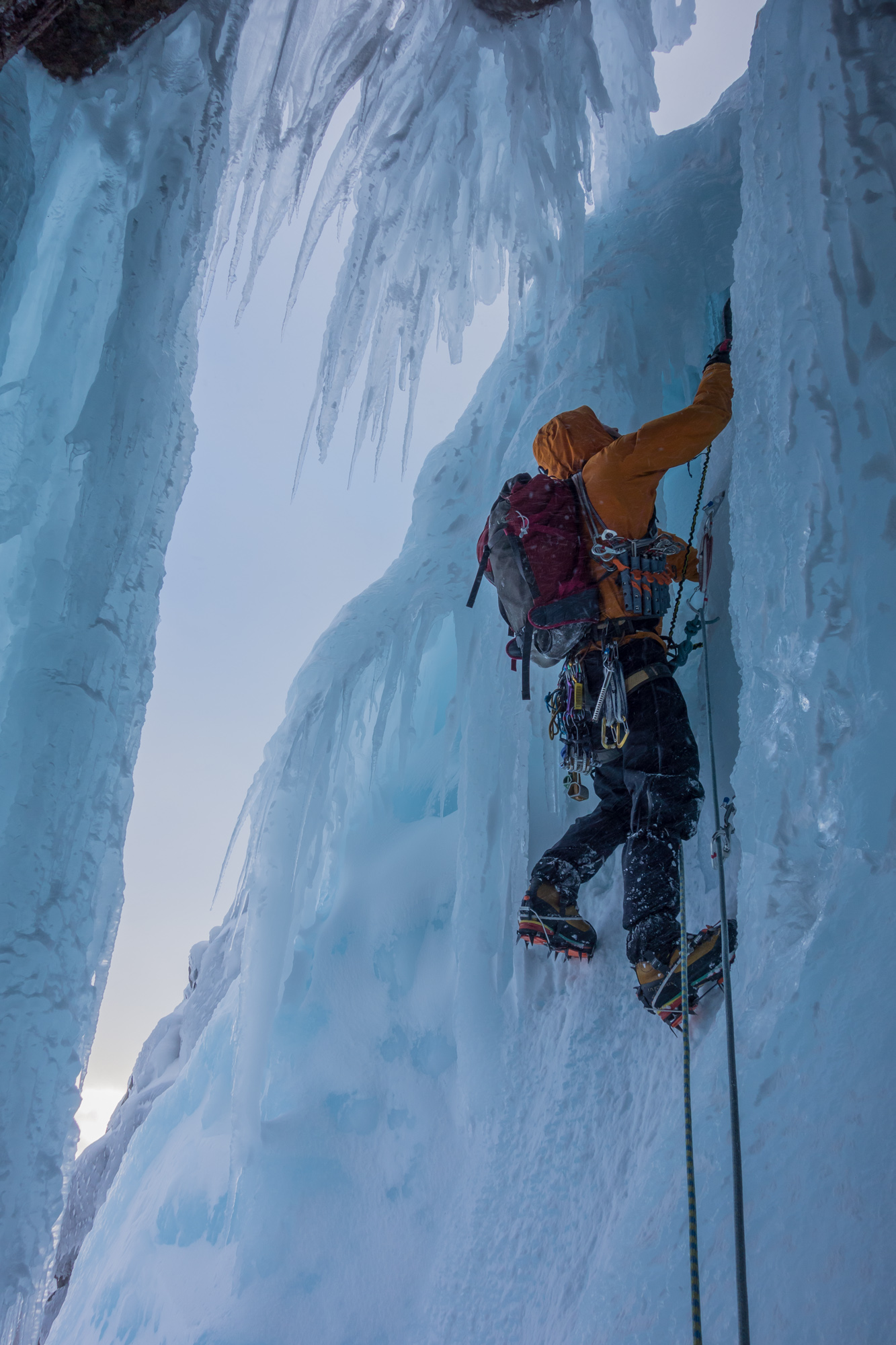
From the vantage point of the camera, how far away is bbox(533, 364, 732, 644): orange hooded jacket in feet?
8.21

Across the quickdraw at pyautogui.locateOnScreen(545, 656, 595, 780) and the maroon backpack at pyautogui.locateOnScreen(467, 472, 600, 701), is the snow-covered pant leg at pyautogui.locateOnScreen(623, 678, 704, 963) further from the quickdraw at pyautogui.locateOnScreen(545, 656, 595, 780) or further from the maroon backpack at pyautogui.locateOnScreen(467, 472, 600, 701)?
the maroon backpack at pyautogui.locateOnScreen(467, 472, 600, 701)

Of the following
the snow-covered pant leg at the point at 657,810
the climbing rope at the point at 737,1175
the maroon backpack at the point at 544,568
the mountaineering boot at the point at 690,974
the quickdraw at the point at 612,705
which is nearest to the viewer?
the climbing rope at the point at 737,1175

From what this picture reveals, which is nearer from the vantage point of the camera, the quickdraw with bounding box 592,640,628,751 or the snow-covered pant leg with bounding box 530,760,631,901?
the quickdraw with bounding box 592,640,628,751

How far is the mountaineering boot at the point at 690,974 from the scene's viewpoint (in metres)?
2.18

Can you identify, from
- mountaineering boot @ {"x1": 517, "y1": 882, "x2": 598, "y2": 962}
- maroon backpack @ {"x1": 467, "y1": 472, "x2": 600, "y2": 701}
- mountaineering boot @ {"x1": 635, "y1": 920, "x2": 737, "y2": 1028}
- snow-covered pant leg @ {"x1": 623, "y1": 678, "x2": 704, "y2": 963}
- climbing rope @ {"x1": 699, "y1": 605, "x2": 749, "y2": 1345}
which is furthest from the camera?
mountaineering boot @ {"x1": 517, "y1": 882, "x2": 598, "y2": 962}

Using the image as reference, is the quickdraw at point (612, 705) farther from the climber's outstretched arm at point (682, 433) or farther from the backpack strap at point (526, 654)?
the climber's outstretched arm at point (682, 433)

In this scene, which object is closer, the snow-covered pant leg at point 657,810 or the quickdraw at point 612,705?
the snow-covered pant leg at point 657,810

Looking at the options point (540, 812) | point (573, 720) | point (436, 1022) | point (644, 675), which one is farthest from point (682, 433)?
point (436, 1022)

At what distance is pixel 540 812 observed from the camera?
11.4ft

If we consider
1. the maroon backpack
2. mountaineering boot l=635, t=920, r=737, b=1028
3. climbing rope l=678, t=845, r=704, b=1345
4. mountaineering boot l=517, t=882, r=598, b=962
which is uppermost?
the maroon backpack

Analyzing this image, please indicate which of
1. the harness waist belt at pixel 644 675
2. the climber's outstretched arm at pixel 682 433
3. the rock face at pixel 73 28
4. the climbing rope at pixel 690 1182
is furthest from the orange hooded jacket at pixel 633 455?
the rock face at pixel 73 28

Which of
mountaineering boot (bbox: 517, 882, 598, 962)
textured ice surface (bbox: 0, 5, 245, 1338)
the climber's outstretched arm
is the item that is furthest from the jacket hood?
mountaineering boot (bbox: 517, 882, 598, 962)

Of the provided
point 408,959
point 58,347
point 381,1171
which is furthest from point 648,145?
point 381,1171

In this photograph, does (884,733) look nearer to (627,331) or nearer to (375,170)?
(627,331)
